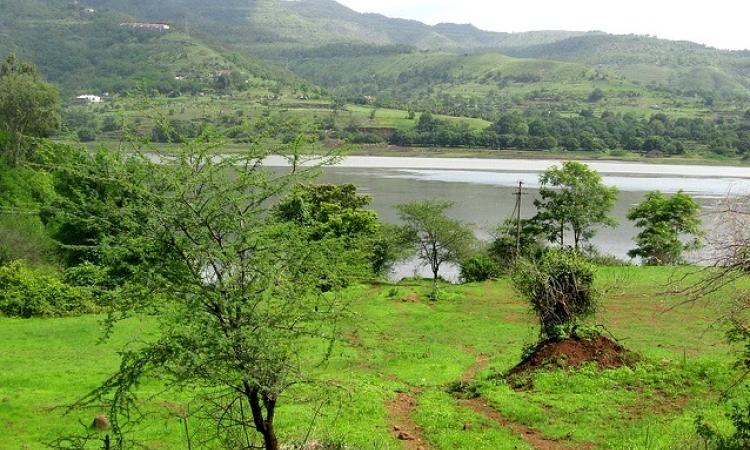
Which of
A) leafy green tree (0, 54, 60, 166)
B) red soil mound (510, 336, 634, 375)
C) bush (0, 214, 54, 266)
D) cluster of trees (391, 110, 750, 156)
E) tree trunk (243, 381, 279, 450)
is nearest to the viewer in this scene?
tree trunk (243, 381, 279, 450)

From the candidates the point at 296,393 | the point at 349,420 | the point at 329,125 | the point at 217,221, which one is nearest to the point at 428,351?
the point at 349,420

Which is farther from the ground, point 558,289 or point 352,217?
point 558,289

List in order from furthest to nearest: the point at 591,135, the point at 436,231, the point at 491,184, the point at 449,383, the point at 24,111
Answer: the point at 591,135
the point at 491,184
the point at 24,111
the point at 436,231
the point at 449,383

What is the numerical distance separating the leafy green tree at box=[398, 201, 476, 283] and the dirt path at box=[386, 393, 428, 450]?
28088mm

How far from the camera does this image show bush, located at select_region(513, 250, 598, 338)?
20.5 meters

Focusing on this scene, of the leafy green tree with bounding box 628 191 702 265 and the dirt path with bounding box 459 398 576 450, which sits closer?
the dirt path with bounding box 459 398 576 450

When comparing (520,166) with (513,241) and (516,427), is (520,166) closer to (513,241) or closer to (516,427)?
(513,241)

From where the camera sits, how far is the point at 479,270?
4491 cm

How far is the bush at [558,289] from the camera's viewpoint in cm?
2048

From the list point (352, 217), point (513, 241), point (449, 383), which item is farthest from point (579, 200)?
point (449, 383)

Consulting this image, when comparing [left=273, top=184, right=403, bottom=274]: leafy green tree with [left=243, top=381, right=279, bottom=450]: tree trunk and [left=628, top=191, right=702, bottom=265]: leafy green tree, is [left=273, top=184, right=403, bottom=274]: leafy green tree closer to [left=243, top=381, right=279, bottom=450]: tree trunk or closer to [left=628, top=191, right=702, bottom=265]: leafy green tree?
[left=628, top=191, right=702, bottom=265]: leafy green tree

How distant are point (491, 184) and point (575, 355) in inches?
2893

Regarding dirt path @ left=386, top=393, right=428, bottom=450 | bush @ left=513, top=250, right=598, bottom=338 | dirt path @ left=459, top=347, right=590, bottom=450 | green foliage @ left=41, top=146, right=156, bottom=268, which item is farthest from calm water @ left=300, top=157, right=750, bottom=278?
green foliage @ left=41, top=146, right=156, bottom=268

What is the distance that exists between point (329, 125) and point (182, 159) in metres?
132
